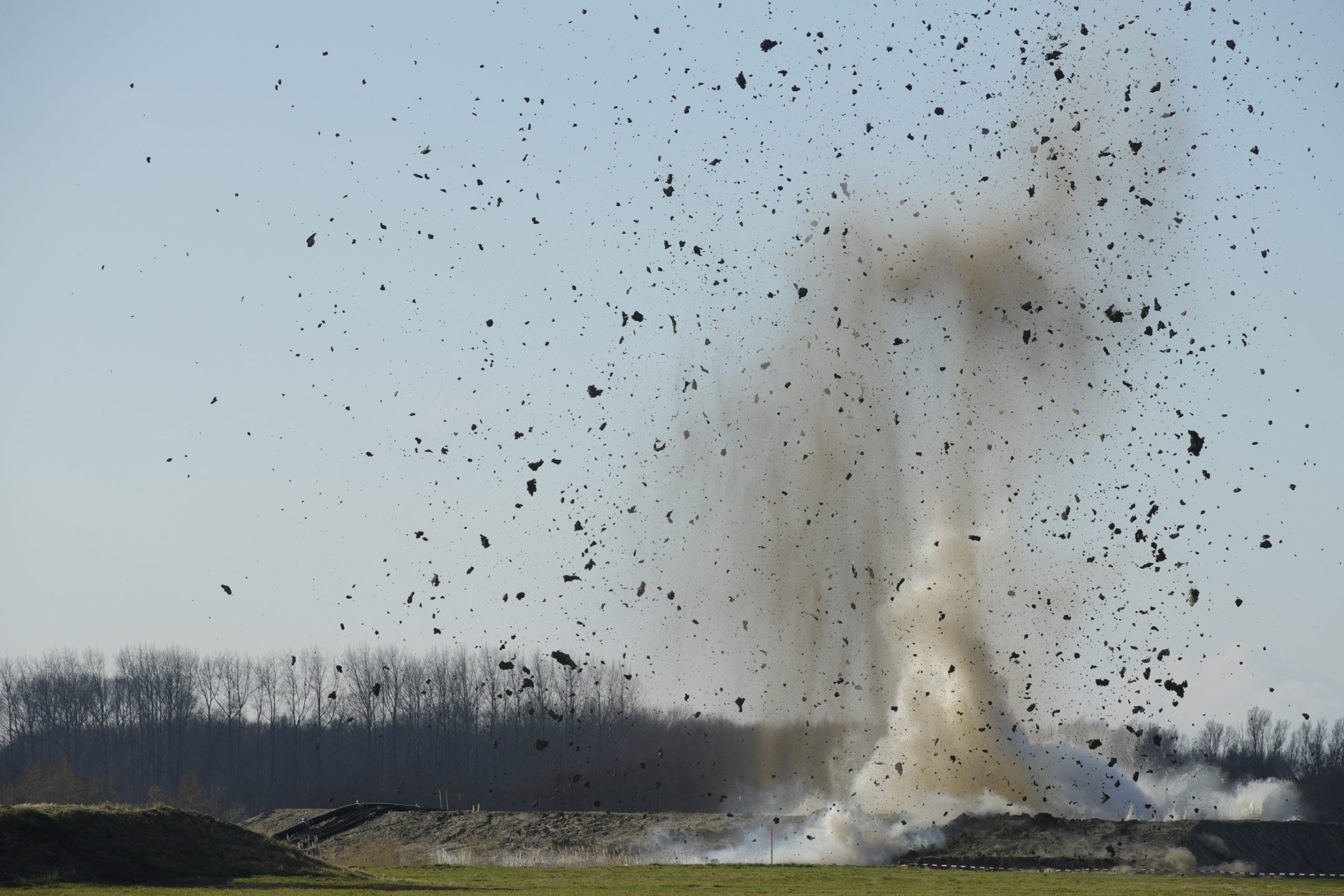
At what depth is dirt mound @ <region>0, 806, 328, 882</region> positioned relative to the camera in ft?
149

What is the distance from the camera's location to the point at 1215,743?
143m

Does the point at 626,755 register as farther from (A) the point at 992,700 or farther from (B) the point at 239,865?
(B) the point at 239,865

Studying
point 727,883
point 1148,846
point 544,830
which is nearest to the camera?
point 727,883

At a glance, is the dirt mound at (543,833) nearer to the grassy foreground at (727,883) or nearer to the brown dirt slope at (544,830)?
the brown dirt slope at (544,830)

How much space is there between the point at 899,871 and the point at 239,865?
26.2m

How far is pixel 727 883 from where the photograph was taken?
47.8m

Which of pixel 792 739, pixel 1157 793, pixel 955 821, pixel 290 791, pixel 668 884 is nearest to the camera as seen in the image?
pixel 668 884

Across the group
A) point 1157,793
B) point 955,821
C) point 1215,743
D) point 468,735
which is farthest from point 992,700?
point 468,735

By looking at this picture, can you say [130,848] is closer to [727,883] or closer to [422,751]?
[727,883]

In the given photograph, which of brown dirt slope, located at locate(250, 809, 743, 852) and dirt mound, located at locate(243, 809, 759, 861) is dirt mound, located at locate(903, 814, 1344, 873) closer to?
dirt mound, located at locate(243, 809, 759, 861)

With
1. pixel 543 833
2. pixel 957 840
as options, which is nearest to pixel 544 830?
pixel 543 833

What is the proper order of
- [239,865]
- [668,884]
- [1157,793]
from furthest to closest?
[1157,793] < [239,865] < [668,884]

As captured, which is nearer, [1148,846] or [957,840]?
[1148,846]

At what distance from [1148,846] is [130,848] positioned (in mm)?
40628
